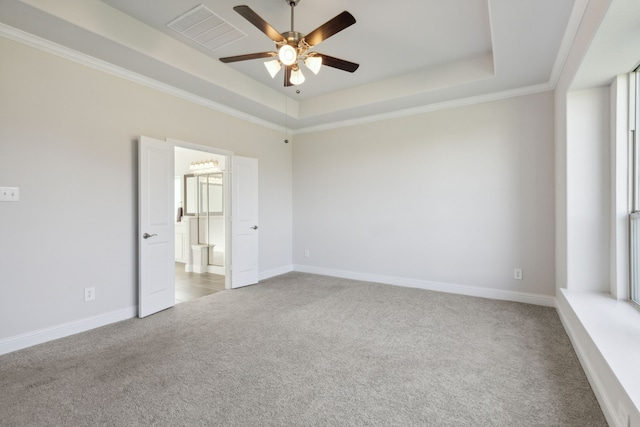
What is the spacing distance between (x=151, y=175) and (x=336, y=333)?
108 inches

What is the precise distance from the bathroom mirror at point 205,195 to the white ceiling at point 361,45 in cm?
224

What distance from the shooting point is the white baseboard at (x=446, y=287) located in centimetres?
382

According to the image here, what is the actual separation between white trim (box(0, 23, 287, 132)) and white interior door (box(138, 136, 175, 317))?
0.70 m

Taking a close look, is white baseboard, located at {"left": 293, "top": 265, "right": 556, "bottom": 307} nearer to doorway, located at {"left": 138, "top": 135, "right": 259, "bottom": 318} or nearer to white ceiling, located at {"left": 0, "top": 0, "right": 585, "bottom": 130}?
doorway, located at {"left": 138, "top": 135, "right": 259, "bottom": 318}

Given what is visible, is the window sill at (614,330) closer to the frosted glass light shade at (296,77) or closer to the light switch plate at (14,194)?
the frosted glass light shade at (296,77)

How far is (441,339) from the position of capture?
285 centimetres

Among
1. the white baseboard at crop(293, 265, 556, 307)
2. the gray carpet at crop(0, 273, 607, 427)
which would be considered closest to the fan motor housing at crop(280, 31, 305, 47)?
the gray carpet at crop(0, 273, 607, 427)

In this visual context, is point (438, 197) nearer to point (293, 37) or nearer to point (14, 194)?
point (293, 37)

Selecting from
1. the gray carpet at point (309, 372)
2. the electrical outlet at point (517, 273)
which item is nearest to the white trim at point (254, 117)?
the electrical outlet at point (517, 273)

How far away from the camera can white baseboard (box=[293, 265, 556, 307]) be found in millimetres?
3819

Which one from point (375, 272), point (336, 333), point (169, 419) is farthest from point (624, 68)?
point (169, 419)

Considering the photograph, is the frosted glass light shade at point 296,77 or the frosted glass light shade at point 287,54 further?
the frosted glass light shade at point 296,77

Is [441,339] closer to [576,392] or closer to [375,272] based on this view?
[576,392]

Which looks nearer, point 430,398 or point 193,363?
point 430,398
